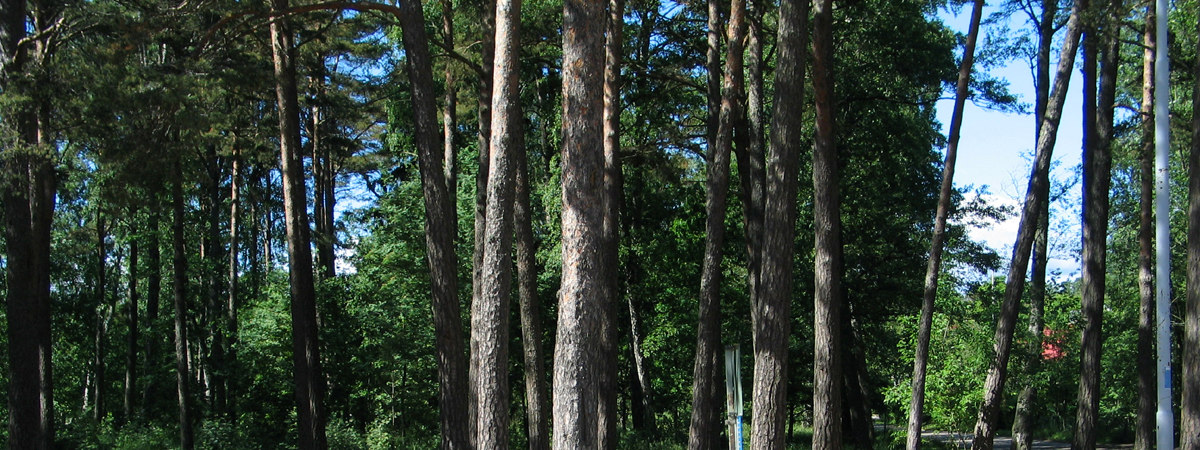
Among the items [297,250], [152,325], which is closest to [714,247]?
[297,250]

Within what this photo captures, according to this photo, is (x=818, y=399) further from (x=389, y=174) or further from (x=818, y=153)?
(x=389, y=174)

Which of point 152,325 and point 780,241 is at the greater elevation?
point 780,241

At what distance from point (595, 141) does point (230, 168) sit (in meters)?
26.0

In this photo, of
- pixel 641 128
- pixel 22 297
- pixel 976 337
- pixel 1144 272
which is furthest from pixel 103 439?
pixel 1144 272

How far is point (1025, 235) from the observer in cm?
1561

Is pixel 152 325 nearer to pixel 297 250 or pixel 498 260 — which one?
pixel 297 250

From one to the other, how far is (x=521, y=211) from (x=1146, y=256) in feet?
40.5

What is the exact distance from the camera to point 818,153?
1213cm

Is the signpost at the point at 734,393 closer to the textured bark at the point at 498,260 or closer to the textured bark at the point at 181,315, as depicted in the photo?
the textured bark at the point at 498,260

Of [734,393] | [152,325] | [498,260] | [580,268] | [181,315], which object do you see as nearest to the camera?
[734,393]

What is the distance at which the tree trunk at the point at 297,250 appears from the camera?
15.9 m

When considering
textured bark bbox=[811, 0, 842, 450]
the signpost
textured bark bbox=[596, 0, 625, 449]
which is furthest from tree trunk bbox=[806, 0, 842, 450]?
the signpost

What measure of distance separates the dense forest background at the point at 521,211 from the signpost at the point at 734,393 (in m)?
1.48

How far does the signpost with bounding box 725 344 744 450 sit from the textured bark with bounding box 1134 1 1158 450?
13686mm
